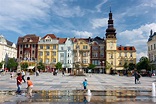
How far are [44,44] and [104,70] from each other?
1063 inches

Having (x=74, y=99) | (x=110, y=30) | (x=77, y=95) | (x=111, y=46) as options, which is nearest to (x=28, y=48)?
(x=111, y=46)

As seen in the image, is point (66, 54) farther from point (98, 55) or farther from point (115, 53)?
point (115, 53)

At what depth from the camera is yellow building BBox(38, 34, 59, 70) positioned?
9031 centimetres

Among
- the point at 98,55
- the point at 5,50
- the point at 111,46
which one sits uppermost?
the point at 111,46

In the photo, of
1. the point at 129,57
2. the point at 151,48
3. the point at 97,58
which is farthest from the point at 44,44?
the point at 151,48

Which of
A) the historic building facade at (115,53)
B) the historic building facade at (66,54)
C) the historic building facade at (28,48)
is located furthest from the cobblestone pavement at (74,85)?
the historic building facade at (28,48)

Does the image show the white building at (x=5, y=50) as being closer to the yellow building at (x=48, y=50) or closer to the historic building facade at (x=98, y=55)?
the yellow building at (x=48, y=50)

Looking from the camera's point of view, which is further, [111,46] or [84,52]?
[84,52]

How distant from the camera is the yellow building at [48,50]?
296 feet

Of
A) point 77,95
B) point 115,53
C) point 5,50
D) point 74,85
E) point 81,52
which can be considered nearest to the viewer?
point 77,95

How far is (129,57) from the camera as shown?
89.2 m

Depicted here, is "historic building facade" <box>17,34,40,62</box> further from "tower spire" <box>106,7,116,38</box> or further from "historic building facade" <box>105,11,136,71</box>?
"historic building facade" <box>105,11,136,71</box>

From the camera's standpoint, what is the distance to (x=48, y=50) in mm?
90688

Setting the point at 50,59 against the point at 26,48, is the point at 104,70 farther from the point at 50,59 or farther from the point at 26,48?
the point at 26,48
